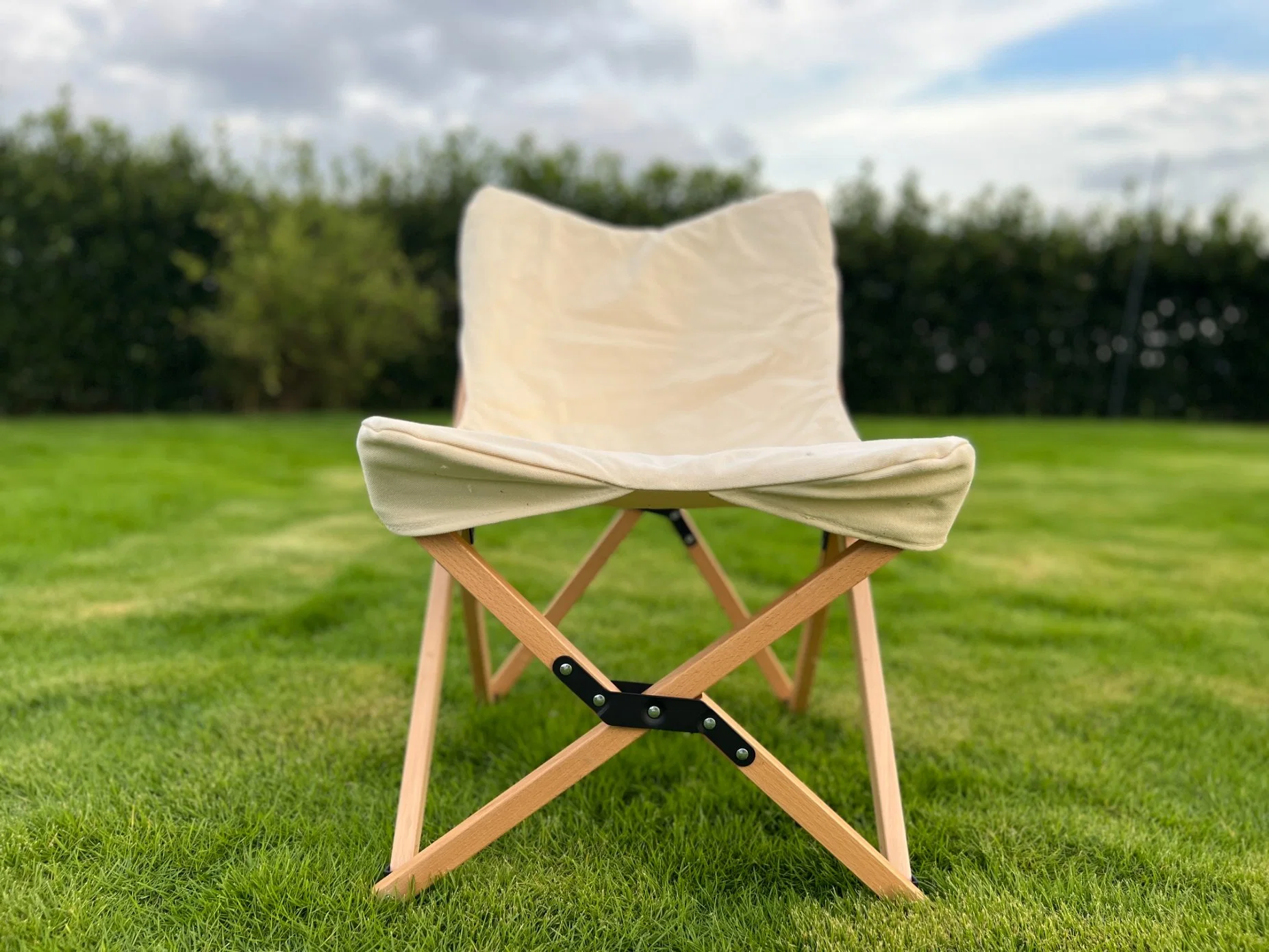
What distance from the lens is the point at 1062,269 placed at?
8.62 metres

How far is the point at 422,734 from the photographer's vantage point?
4.19 feet

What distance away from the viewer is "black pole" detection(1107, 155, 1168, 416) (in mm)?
8742

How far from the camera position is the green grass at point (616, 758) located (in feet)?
3.74

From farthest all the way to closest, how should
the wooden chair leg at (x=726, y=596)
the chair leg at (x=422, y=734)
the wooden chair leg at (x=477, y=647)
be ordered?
1. the wooden chair leg at (x=726, y=596)
2. the wooden chair leg at (x=477, y=647)
3. the chair leg at (x=422, y=734)

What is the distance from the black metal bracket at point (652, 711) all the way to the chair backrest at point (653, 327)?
0.60m

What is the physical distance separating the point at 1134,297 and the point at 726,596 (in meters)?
8.64

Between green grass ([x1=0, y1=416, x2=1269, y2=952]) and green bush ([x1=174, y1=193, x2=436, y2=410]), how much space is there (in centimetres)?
393

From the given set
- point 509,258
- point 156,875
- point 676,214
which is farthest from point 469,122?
point 156,875

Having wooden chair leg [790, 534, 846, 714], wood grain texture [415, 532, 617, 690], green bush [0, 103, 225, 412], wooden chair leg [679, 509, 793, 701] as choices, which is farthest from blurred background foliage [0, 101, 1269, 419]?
wood grain texture [415, 532, 617, 690]

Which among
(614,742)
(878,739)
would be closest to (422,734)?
(614,742)

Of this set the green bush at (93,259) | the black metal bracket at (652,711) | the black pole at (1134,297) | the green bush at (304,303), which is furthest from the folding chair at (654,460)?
the black pole at (1134,297)

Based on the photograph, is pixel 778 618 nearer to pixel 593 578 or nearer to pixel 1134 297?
Result: pixel 593 578

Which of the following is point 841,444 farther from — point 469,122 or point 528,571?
point 469,122

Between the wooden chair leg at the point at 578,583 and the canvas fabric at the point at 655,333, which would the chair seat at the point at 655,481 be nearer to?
the canvas fabric at the point at 655,333
